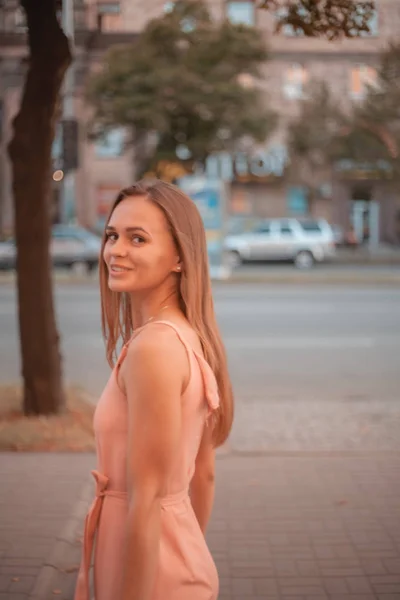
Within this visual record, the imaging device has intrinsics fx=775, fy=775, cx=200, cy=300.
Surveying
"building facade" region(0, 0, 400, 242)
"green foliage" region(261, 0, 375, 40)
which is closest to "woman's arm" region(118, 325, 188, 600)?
"green foliage" region(261, 0, 375, 40)

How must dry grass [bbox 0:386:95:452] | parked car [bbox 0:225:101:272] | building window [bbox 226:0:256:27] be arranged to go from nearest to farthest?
1. dry grass [bbox 0:386:95:452]
2. parked car [bbox 0:225:101:272]
3. building window [bbox 226:0:256:27]

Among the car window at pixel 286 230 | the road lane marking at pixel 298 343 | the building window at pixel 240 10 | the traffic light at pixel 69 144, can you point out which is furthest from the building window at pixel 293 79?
the road lane marking at pixel 298 343

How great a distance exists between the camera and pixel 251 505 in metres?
4.87

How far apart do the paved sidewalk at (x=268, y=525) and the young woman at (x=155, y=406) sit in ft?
6.21

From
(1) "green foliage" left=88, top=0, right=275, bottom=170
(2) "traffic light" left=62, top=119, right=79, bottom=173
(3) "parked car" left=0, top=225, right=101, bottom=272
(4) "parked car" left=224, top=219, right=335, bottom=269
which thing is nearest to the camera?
(2) "traffic light" left=62, top=119, right=79, bottom=173

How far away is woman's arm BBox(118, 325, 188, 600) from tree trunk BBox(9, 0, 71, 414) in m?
5.16

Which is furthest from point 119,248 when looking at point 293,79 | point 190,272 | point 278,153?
point 293,79

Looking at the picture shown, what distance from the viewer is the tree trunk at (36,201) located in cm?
671

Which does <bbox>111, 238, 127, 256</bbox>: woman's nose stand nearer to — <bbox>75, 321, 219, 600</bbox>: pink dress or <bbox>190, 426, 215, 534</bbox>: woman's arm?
<bbox>75, 321, 219, 600</bbox>: pink dress

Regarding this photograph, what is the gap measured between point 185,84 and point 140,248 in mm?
31920

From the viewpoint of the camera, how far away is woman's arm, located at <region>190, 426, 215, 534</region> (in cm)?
223

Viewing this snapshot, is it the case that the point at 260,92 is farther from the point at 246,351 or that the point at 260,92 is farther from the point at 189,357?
the point at 189,357

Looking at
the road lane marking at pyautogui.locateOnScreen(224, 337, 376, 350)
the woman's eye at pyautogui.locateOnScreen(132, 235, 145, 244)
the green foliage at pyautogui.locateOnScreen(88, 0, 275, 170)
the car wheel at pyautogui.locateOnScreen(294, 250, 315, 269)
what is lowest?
the car wheel at pyautogui.locateOnScreen(294, 250, 315, 269)

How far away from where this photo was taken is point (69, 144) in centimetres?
1571
